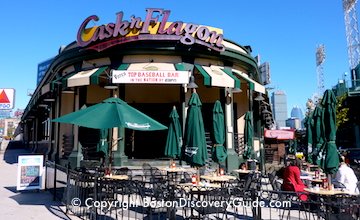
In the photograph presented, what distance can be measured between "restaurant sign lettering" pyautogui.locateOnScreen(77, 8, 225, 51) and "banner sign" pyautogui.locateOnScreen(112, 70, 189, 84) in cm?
165

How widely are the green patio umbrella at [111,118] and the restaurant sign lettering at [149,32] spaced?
23.5ft

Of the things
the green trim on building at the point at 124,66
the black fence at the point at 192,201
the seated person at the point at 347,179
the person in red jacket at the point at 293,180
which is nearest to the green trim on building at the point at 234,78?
the green trim on building at the point at 124,66

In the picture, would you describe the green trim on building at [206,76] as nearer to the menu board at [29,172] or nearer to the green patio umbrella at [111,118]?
the green patio umbrella at [111,118]

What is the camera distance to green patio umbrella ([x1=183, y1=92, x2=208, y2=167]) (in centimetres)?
770

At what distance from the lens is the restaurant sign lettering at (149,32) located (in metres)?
14.1

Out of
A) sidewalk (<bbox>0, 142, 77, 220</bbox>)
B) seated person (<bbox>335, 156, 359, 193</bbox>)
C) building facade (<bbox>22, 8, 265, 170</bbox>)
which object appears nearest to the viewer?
sidewalk (<bbox>0, 142, 77, 220</bbox>)

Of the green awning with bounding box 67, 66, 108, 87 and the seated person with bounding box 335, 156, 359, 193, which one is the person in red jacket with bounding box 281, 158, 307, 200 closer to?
the seated person with bounding box 335, 156, 359, 193

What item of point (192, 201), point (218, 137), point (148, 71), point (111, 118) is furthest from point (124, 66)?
point (192, 201)

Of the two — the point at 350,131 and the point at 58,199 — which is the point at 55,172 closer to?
the point at 58,199

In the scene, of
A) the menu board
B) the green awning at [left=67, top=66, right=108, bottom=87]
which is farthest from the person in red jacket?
the green awning at [left=67, top=66, right=108, bottom=87]

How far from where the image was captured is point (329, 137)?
6.96 meters

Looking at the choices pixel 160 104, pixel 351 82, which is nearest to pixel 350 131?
pixel 351 82

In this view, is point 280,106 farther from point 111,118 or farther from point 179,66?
point 111,118

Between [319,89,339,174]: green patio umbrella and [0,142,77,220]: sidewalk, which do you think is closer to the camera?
[319,89,339,174]: green patio umbrella
